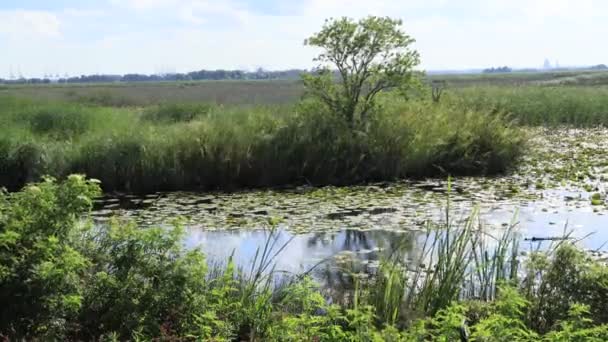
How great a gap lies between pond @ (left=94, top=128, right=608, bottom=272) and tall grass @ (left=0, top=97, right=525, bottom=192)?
63 centimetres

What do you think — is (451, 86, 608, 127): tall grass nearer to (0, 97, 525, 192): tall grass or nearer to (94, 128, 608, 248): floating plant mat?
(0, 97, 525, 192): tall grass

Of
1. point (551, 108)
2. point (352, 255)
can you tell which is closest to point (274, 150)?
point (352, 255)

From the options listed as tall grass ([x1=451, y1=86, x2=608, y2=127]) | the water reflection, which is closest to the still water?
the water reflection

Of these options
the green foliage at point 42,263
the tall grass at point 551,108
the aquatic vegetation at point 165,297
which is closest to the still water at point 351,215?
the aquatic vegetation at point 165,297

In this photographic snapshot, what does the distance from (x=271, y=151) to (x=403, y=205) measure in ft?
11.9

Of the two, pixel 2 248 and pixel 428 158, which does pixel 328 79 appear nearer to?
pixel 428 158

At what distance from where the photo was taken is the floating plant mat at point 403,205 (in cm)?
973

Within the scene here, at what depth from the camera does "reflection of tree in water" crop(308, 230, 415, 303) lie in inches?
274

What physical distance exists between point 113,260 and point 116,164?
9.34 metres

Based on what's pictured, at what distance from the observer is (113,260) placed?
4391 mm

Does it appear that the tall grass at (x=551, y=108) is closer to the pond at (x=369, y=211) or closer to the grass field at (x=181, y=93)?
the grass field at (x=181, y=93)

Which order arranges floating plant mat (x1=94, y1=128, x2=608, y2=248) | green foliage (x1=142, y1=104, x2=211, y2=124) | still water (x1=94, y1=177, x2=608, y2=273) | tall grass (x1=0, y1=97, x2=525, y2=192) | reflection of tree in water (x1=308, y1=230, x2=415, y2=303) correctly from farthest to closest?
green foliage (x1=142, y1=104, x2=211, y2=124) < tall grass (x1=0, y1=97, x2=525, y2=192) < floating plant mat (x1=94, y1=128, x2=608, y2=248) < still water (x1=94, y1=177, x2=608, y2=273) < reflection of tree in water (x1=308, y1=230, x2=415, y2=303)

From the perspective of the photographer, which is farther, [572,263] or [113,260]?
[572,263]

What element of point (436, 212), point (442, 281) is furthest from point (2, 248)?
point (436, 212)
